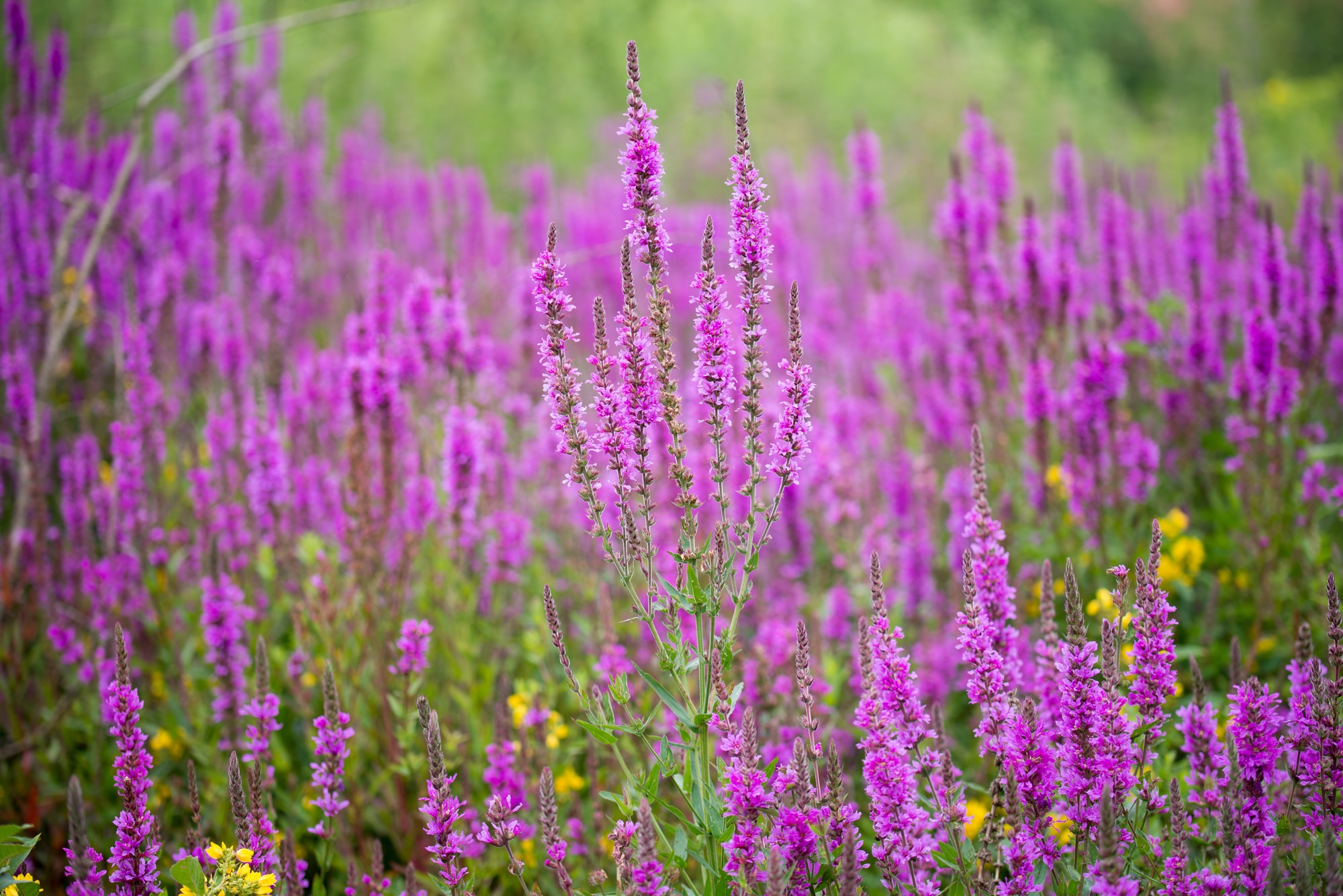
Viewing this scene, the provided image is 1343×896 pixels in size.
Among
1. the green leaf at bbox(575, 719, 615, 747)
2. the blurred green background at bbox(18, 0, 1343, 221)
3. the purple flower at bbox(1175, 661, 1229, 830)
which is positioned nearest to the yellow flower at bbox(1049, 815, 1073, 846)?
the purple flower at bbox(1175, 661, 1229, 830)

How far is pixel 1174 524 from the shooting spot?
12.5 ft

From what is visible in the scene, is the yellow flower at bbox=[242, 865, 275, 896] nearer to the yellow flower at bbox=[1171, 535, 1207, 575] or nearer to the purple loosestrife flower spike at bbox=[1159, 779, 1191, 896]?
the purple loosestrife flower spike at bbox=[1159, 779, 1191, 896]

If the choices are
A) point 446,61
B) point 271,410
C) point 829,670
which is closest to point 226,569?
point 271,410

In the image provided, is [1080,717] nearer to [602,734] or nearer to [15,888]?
[602,734]

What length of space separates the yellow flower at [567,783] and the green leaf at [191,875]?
132 cm

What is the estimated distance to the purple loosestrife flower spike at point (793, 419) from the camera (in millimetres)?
1868

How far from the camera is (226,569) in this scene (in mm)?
3639

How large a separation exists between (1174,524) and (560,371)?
9.95 feet

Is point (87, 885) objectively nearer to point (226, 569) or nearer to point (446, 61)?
point (226, 569)

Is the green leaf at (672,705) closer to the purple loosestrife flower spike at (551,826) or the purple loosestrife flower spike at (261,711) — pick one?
the purple loosestrife flower spike at (551,826)

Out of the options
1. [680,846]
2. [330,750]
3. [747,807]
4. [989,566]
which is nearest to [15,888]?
[330,750]

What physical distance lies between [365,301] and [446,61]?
1005cm

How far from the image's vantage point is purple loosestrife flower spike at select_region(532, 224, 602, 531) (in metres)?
1.84

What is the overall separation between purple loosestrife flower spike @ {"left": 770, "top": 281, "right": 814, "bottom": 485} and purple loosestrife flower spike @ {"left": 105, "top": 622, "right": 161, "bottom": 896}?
1.36 meters
